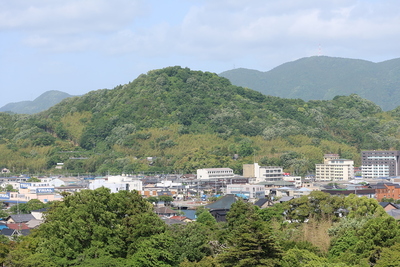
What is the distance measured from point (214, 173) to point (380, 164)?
13574mm

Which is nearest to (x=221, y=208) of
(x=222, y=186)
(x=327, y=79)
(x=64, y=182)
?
(x=222, y=186)

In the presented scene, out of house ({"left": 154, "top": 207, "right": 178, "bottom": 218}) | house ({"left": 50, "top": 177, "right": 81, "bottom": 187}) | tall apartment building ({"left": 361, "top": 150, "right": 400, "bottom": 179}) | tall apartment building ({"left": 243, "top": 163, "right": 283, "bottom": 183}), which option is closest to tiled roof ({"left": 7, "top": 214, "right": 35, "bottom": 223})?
house ({"left": 154, "top": 207, "right": 178, "bottom": 218})

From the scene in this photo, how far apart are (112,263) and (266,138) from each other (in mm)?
46331

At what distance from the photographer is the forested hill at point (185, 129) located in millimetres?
56750

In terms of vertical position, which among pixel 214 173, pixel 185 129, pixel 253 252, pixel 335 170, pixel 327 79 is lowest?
pixel 253 252

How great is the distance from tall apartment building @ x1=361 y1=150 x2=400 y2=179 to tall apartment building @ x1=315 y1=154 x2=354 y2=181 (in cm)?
171

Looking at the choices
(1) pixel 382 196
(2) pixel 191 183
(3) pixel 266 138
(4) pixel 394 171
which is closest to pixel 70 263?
(1) pixel 382 196

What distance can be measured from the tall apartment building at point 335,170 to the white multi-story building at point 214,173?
23.0ft

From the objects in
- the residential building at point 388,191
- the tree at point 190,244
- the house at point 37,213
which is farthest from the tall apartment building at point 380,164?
the tree at point 190,244

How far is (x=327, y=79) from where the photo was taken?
180250 mm

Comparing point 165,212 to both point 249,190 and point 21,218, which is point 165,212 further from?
point 249,190

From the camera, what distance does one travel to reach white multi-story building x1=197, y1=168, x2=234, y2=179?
50750mm

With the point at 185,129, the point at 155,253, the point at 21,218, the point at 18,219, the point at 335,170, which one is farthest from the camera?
the point at 185,129

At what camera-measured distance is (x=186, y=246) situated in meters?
16.3
